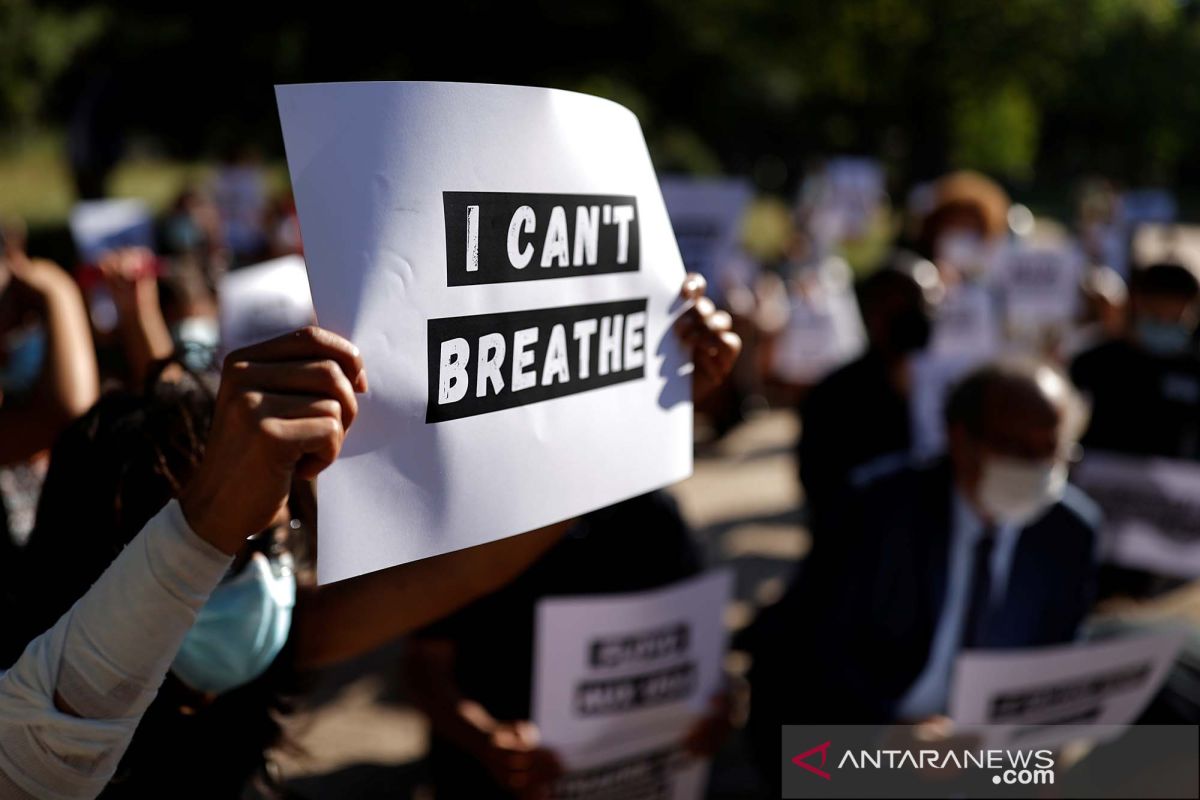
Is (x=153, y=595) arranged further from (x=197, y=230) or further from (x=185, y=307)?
(x=197, y=230)

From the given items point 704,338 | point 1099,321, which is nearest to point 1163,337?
point 1099,321

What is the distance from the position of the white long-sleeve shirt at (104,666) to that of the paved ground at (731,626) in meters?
0.64

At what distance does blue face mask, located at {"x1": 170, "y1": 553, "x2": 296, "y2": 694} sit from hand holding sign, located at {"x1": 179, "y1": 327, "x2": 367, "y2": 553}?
39 cm

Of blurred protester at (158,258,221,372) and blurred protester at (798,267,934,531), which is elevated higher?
blurred protester at (158,258,221,372)

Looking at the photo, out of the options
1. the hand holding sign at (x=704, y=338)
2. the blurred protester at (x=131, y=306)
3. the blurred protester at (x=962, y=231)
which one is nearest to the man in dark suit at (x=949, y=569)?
the hand holding sign at (x=704, y=338)

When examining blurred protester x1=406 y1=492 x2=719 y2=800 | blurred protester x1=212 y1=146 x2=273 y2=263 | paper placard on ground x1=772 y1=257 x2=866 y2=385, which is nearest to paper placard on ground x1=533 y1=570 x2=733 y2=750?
blurred protester x1=406 y1=492 x2=719 y2=800

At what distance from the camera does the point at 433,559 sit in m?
1.71

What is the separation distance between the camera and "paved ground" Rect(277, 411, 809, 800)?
2.81m

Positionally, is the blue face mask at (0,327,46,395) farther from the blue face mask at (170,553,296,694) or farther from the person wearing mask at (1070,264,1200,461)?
the person wearing mask at (1070,264,1200,461)

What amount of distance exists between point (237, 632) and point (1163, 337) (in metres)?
4.22

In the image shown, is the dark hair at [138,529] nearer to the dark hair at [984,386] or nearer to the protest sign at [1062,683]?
the protest sign at [1062,683]

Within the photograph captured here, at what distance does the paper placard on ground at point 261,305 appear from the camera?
2.96 m

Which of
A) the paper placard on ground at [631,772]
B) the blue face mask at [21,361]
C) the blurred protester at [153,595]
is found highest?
the blurred protester at [153,595]

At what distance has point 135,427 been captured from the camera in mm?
1566
